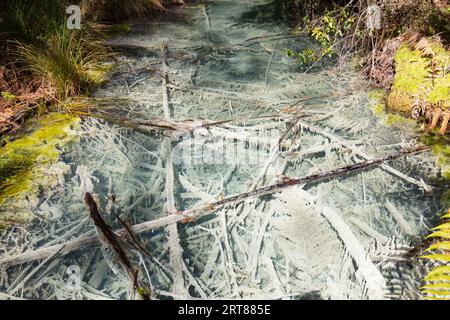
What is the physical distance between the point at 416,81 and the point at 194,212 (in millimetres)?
2257

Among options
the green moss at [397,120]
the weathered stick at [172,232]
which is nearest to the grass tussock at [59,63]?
the weathered stick at [172,232]

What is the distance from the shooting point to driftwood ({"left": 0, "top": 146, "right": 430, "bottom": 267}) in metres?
2.00

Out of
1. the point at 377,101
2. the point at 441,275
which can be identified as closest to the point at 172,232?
the point at 441,275

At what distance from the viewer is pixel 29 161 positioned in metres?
2.68

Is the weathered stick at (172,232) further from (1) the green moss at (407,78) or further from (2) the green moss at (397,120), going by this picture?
(1) the green moss at (407,78)

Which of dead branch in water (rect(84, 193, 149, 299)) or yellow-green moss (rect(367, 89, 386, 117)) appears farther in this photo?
yellow-green moss (rect(367, 89, 386, 117))

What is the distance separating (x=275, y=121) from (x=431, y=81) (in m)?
1.32

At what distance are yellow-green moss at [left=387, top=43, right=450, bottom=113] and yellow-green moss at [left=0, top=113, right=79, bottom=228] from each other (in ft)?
9.58

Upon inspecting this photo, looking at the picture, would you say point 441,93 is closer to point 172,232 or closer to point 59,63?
point 172,232

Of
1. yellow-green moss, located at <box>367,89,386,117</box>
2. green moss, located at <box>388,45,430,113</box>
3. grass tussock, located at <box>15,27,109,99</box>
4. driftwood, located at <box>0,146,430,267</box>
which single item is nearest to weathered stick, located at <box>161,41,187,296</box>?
driftwood, located at <box>0,146,430,267</box>

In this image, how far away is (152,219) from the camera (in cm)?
226

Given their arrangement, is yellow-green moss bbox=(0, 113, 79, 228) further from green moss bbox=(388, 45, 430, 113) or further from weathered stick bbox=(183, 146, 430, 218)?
green moss bbox=(388, 45, 430, 113)

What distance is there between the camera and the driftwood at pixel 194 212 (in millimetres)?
1998

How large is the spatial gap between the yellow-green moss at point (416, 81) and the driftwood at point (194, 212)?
1.49 feet
